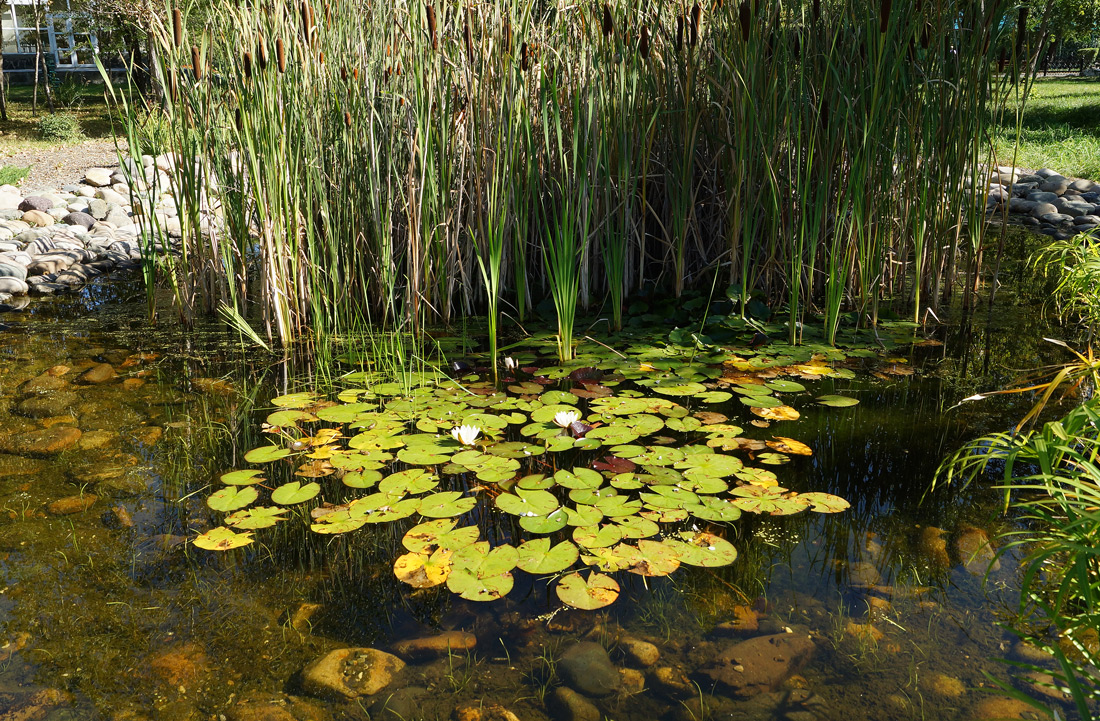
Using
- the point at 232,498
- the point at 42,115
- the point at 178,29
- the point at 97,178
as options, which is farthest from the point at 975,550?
the point at 42,115

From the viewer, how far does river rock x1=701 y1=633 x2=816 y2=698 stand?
51.1 inches

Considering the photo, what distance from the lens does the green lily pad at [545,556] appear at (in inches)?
62.6

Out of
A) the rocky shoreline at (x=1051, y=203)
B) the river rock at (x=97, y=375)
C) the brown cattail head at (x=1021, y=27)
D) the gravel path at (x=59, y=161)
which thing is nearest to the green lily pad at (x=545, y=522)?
the river rock at (x=97, y=375)

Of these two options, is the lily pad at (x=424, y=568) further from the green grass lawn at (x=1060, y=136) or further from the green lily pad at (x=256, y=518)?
the green grass lawn at (x=1060, y=136)

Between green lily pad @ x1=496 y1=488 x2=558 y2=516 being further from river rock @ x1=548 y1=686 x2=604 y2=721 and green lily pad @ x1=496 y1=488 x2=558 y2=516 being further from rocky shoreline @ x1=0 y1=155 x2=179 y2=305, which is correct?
rocky shoreline @ x1=0 y1=155 x2=179 y2=305

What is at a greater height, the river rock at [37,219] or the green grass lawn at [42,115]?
the green grass lawn at [42,115]

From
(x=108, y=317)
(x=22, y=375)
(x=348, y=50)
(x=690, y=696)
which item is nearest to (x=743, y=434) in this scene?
(x=690, y=696)

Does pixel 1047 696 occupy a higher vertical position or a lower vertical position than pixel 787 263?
lower

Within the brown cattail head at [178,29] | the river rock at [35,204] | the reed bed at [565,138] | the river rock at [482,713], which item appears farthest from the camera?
the river rock at [35,204]

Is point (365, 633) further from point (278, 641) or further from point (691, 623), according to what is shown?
point (691, 623)

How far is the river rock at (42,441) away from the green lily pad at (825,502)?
2.02 meters

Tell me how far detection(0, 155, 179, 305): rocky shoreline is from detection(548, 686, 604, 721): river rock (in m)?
2.51

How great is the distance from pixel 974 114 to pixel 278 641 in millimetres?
2899

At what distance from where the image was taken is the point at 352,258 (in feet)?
9.71
